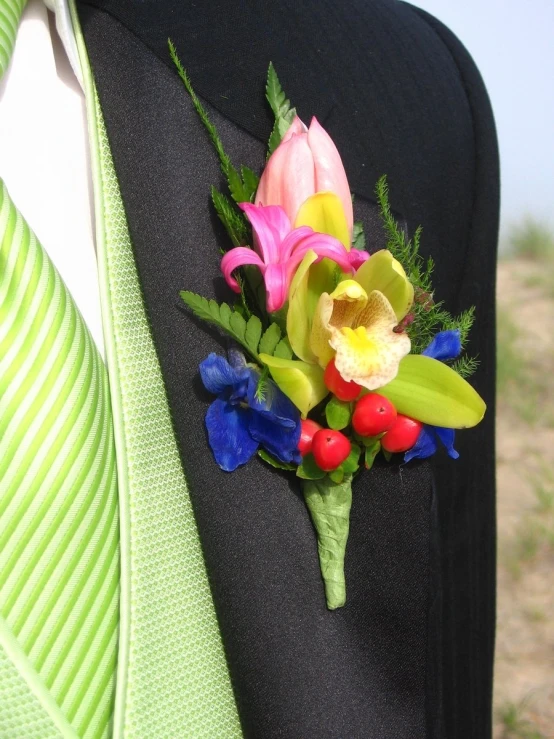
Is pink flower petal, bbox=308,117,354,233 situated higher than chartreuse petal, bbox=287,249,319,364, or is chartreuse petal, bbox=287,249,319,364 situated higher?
pink flower petal, bbox=308,117,354,233

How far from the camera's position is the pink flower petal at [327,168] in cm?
55

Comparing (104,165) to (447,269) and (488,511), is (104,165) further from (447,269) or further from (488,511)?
(488,511)

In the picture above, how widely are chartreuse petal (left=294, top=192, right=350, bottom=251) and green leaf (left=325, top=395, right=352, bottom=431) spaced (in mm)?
112

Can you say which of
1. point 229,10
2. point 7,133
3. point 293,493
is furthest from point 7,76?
point 293,493

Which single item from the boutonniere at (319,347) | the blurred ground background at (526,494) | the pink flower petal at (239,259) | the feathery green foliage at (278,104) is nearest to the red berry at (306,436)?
the boutonniere at (319,347)

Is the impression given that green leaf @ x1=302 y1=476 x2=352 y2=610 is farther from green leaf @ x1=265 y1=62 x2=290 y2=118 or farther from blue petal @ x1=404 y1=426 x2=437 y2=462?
green leaf @ x1=265 y1=62 x2=290 y2=118

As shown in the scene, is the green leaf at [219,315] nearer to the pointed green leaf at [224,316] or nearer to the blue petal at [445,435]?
the pointed green leaf at [224,316]

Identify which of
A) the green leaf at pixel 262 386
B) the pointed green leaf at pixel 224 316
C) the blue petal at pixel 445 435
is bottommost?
the blue petal at pixel 445 435

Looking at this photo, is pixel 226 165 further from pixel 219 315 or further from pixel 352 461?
pixel 352 461

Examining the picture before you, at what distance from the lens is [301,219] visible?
53 centimetres

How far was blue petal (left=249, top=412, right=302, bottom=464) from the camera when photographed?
515 millimetres

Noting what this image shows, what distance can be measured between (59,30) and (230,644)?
438mm

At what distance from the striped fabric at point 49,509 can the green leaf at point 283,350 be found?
12cm

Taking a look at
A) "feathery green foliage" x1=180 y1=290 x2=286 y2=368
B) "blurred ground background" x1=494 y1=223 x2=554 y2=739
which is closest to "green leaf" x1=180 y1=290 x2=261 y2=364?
"feathery green foliage" x1=180 y1=290 x2=286 y2=368
